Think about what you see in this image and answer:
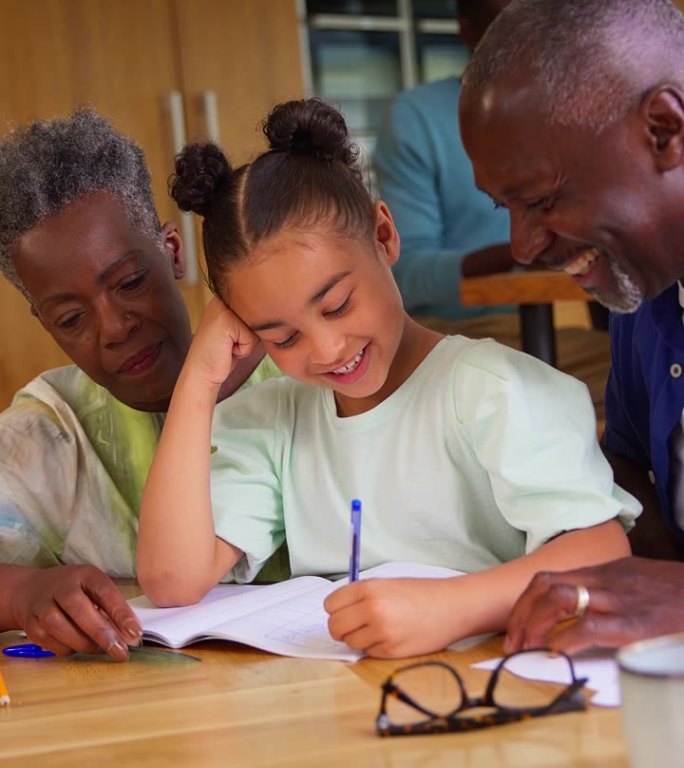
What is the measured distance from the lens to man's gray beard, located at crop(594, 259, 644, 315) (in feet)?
3.95

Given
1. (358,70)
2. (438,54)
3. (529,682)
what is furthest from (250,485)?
(438,54)

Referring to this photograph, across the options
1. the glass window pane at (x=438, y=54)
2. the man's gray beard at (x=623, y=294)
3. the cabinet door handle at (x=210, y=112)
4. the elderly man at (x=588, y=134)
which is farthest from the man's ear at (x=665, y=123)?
the glass window pane at (x=438, y=54)

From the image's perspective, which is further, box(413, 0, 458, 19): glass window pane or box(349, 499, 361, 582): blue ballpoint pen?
box(413, 0, 458, 19): glass window pane

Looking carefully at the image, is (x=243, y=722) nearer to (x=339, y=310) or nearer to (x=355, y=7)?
(x=339, y=310)

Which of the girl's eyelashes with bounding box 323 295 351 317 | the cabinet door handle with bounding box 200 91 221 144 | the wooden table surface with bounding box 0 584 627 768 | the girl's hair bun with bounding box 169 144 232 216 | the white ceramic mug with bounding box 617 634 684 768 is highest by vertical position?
the cabinet door handle with bounding box 200 91 221 144

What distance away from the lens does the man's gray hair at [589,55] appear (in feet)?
3.73

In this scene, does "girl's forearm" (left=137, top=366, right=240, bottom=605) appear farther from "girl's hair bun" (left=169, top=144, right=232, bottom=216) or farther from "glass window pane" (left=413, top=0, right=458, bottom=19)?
"glass window pane" (left=413, top=0, right=458, bottom=19)

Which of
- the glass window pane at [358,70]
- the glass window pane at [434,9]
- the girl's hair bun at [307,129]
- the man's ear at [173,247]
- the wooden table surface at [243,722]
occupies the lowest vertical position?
the wooden table surface at [243,722]

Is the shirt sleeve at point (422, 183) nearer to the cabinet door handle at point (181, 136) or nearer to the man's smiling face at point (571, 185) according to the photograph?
the cabinet door handle at point (181, 136)

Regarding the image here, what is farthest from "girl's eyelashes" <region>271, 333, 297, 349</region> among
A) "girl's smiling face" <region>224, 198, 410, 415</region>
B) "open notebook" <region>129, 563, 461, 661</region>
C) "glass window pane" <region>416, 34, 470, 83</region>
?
"glass window pane" <region>416, 34, 470, 83</region>

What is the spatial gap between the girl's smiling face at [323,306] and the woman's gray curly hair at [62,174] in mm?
354

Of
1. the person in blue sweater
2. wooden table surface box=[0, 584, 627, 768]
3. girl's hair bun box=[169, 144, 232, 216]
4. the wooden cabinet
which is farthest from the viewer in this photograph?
the wooden cabinet

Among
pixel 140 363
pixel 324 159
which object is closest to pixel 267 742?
pixel 324 159

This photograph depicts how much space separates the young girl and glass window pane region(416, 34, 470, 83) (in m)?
4.47
